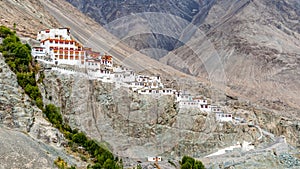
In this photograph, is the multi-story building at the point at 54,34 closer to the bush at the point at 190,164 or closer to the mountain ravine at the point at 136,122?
the mountain ravine at the point at 136,122

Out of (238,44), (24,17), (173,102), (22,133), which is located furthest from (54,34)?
(238,44)

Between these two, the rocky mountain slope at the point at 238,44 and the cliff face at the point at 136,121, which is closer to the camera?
the cliff face at the point at 136,121

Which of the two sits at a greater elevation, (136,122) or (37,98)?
(37,98)

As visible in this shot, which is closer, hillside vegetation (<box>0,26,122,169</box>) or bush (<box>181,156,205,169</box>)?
hillside vegetation (<box>0,26,122,169</box>)

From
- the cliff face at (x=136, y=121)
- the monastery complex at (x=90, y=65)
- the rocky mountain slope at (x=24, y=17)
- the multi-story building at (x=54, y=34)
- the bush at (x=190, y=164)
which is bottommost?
the bush at (x=190, y=164)

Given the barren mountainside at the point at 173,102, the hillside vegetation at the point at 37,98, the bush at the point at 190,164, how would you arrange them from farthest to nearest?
the bush at the point at 190,164, the hillside vegetation at the point at 37,98, the barren mountainside at the point at 173,102

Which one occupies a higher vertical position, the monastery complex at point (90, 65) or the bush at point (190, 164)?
the monastery complex at point (90, 65)

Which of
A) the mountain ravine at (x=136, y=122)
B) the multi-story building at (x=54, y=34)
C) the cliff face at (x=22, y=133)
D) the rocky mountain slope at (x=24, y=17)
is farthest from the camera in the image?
the rocky mountain slope at (x=24, y=17)

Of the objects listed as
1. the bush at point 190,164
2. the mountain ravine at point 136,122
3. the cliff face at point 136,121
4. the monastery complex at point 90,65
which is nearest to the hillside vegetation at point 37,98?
the mountain ravine at point 136,122

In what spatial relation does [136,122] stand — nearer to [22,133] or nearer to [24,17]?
[22,133]

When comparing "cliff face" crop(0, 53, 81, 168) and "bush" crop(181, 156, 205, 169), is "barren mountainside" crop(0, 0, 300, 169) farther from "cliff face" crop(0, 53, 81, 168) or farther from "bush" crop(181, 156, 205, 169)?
"bush" crop(181, 156, 205, 169)

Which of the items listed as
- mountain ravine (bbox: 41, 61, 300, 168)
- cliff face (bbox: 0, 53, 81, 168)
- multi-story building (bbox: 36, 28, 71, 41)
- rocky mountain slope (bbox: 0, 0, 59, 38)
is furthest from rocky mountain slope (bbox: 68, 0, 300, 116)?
cliff face (bbox: 0, 53, 81, 168)

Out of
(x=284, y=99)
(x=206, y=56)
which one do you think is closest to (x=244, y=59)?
(x=206, y=56)
